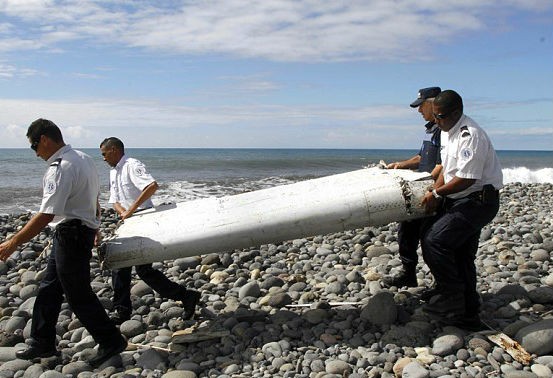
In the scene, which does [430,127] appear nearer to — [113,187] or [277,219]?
[277,219]

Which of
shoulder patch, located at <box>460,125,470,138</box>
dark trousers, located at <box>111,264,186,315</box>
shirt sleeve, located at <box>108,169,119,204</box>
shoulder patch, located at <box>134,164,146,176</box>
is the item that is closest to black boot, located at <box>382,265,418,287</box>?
shoulder patch, located at <box>460,125,470,138</box>

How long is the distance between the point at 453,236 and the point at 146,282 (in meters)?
2.83

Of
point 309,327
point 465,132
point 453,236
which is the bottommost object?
point 309,327

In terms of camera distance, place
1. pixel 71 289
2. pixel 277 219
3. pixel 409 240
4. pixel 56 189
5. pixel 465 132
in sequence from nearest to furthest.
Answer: pixel 56 189
pixel 465 132
pixel 71 289
pixel 277 219
pixel 409 240

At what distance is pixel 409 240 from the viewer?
541 cm

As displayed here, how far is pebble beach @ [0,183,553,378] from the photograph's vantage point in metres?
4.10

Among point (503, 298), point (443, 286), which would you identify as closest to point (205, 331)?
point (443, 286)

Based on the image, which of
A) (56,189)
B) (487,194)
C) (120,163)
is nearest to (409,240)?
(487,194)

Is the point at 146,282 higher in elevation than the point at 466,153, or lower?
lower

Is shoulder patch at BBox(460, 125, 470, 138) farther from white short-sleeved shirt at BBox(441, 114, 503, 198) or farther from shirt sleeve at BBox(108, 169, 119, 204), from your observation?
shirt sleeve at BBox(108, 169, 119, 204)

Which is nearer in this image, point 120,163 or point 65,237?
point 65,237

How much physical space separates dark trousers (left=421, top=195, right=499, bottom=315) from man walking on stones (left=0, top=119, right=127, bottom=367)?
267cm

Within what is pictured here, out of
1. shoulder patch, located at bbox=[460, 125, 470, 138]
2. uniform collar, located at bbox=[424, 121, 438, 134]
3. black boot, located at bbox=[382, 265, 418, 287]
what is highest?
uniform collar, located at bbox=[424, 121, 438, 134]

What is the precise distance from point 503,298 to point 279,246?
4.48 metres
